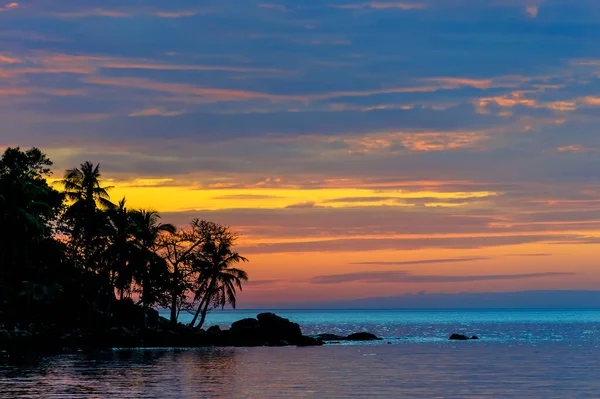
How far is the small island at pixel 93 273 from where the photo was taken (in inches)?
3073

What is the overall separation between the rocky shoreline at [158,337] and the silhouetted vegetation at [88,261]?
92 cm

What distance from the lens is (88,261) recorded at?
86.4 metres

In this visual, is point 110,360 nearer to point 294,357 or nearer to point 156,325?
point 294,357

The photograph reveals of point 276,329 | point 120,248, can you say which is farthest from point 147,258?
point 276,329

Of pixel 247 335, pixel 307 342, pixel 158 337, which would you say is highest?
pixel 247 335

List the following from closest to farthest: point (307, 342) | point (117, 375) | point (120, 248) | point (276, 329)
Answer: point (117, 375) < point (120, 248) < point (276, 329) < point (307, 342)

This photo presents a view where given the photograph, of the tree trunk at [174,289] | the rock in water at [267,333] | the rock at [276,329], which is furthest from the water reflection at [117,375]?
the rock at [276,329]

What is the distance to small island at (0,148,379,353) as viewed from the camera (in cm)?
7806

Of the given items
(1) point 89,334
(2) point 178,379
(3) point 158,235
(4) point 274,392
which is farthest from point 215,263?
(4) point 274,392

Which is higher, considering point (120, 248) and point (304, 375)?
point (120, 248)

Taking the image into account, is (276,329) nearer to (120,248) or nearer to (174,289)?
(174,289)

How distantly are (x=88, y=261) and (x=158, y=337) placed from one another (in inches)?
419

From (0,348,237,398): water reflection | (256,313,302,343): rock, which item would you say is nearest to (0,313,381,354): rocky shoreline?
(256,313,302,343): rock

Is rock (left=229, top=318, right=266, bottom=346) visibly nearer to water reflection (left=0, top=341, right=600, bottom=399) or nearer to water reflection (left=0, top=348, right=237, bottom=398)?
water reflection (left=0, top=341, right=600, bottom=399)
